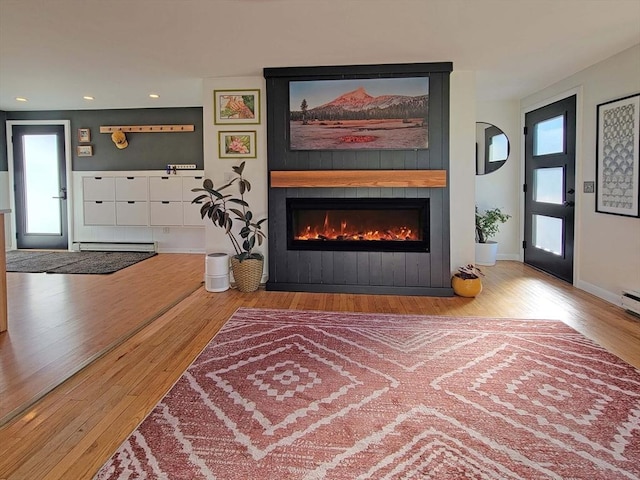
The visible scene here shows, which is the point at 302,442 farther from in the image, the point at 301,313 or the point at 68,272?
the point at 68,272

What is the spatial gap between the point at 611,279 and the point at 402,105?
260cm

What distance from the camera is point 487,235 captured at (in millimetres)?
6035

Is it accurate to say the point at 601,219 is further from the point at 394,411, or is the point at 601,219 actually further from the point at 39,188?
the point at 39,188

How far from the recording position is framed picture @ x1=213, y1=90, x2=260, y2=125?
180 inches

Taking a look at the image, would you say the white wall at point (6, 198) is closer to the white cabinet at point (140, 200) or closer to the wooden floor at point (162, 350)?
the white cabinet at point (140, 200)

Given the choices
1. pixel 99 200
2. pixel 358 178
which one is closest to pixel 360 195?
pixel 358 178

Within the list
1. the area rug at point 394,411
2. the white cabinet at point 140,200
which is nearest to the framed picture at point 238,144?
the white cabinet at point 140,200

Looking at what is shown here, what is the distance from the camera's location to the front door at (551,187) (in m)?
4.81

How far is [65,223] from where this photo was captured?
724 centimetres

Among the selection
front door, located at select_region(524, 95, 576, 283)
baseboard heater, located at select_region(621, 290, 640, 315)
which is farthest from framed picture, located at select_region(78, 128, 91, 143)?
baseboard heater, located at select_region(621, 290, 640, 315)

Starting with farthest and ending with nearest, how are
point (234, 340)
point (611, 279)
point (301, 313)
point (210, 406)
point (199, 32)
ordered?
point (611, 279) → point (301, 313) → point (199, 32) → point (234, 340) → point (210, 406)

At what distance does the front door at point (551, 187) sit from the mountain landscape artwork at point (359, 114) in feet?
6.10

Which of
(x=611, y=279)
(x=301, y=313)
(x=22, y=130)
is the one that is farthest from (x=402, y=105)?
(x=22, y=130)

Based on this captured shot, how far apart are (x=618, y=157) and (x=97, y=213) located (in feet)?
22.8
